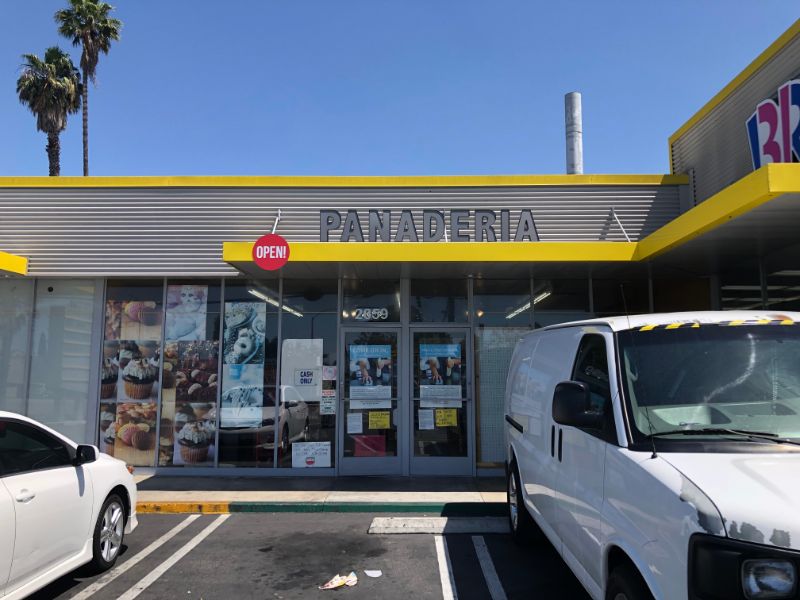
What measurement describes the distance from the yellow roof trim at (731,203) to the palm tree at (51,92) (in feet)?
102

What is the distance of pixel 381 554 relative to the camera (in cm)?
620

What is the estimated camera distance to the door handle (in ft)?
14.0

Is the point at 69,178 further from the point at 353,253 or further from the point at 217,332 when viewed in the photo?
the point at 353,253

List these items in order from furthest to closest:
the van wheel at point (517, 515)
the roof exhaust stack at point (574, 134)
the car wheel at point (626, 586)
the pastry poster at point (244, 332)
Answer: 1. the roof exhaust stack at point (574, 134)
2. the pastry poster at point (244, 332)
3. the van wheel at point (517, 515)
4. the car wheel at point (626, 586)

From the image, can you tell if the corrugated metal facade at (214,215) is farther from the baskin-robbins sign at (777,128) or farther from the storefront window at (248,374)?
the baskin-robbins sign at (777,128)

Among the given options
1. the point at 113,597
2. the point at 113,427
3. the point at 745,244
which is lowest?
the point at 113,597

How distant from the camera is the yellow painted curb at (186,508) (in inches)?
314

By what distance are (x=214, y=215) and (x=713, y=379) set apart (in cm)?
903

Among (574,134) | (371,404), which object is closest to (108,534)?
(371,404)

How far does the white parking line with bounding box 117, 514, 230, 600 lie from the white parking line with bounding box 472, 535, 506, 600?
3068 mm

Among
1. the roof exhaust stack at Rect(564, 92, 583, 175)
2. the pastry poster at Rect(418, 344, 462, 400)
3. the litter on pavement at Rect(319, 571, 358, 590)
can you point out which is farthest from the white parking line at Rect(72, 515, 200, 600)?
the roof exhaust stack at Rect(564, 92, 583, 175)

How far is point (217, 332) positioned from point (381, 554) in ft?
18.3

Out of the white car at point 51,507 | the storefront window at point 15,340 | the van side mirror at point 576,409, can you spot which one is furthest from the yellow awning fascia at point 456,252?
the van side mirror at point 576,409

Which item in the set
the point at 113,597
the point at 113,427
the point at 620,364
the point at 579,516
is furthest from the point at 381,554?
the point at 113,427
